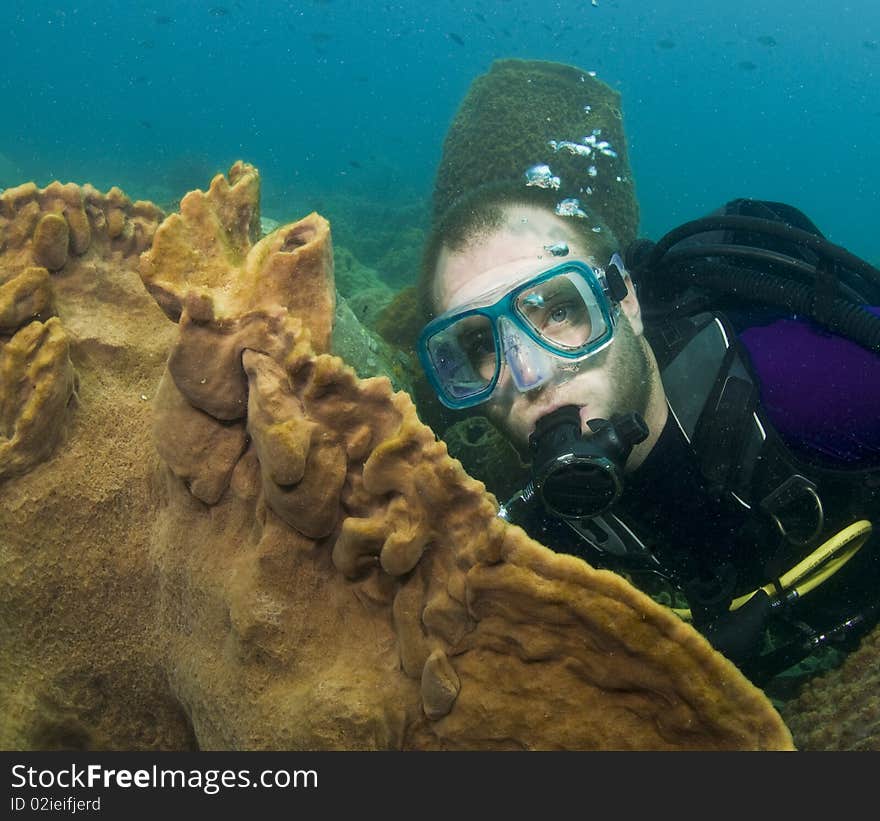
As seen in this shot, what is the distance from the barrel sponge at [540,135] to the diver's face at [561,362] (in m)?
5.08

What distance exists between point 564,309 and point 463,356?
0.63 metres

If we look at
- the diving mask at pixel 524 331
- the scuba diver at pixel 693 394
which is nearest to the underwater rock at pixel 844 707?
the scuba diver at pixel 693 394

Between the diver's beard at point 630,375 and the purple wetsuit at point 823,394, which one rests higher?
the purple wetsuit at point 823,394

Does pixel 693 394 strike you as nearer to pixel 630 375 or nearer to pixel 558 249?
pixel 630 375

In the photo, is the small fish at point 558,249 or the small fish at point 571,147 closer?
the small fish at point 558,249

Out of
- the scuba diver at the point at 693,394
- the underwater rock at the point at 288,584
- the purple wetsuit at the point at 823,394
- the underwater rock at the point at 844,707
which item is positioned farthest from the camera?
the scuba diver at the point at 693,394

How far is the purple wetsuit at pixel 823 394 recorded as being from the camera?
2490 millimetres

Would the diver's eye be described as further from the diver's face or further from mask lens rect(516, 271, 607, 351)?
the diver's face

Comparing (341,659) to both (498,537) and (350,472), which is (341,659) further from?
(498,537)

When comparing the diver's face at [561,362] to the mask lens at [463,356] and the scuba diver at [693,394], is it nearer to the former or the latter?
the scuba diver at [693,394]

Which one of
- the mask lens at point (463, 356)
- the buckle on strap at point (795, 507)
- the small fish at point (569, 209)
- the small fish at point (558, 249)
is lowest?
the mask lens at point (463, 356)

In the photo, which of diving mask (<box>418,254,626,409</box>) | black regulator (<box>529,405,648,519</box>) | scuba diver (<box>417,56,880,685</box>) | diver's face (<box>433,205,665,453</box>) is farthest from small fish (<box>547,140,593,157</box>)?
black regulator (<box>529,405,648,519</box>)

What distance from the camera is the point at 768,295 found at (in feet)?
9.39

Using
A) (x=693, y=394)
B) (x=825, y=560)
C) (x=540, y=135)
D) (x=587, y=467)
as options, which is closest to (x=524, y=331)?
(x=587, y=467)
